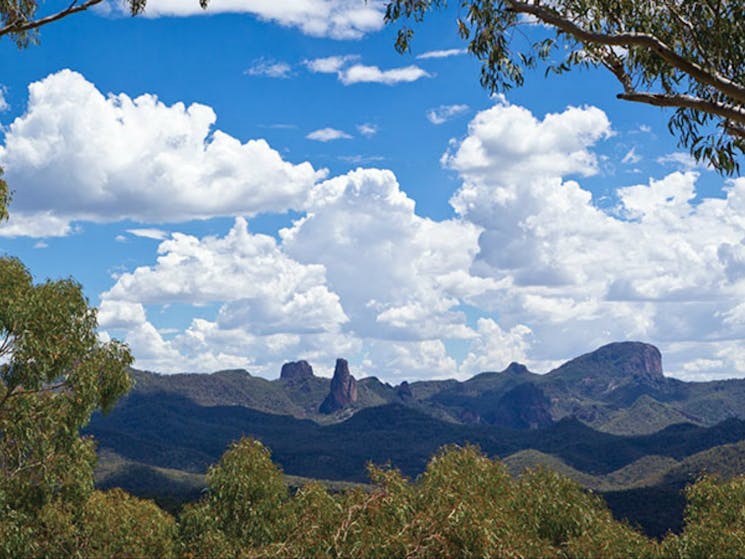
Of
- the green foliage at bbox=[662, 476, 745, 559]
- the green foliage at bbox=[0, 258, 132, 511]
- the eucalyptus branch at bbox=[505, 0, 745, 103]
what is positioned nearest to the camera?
the eucalyptus branch at bbox=[505, 0, 745, 103]

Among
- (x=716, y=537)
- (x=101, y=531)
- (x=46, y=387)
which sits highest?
(x=46, y=387)

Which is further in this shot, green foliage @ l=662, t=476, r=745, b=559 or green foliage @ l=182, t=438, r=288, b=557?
green foliage @ l=182, t=438, r=288, b=557

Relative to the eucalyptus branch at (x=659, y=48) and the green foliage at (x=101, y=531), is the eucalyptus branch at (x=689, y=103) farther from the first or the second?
the green foliage at (x=101, y=531)

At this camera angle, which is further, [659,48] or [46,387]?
[46,387]

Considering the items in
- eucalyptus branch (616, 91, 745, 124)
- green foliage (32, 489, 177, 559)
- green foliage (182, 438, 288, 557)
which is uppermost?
eucalyptus branch (616, 91, 745, 124)

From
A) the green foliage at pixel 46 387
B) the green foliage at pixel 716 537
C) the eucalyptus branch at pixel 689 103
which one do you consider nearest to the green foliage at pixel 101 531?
the green foliage at pixel 46 387

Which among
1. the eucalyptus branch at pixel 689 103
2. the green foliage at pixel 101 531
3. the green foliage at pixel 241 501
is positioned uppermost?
the eucalyptus branch at pixel 689 103

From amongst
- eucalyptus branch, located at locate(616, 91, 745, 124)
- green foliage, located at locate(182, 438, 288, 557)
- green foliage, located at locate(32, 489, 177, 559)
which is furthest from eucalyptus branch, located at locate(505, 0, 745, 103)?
green foliage, located at locate(32, 489, 177, 559)

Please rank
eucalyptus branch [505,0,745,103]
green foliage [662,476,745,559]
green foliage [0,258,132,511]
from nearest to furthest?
eucalyptus branch [505,0,745,103] → green foliage [662,476,745,559] → green foliage [0,258,132,511]

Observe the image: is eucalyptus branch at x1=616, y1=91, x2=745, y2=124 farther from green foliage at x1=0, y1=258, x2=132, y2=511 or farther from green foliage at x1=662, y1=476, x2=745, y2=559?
green foliage at x1=0, y1=258, x2=132, y2=511

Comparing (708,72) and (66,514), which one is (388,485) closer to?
(708,72)

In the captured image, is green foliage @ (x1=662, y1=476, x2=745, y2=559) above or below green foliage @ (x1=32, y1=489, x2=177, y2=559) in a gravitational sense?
above

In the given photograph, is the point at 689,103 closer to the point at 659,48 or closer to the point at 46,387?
the point at 659,48

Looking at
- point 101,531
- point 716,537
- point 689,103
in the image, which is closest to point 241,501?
point 101,531
